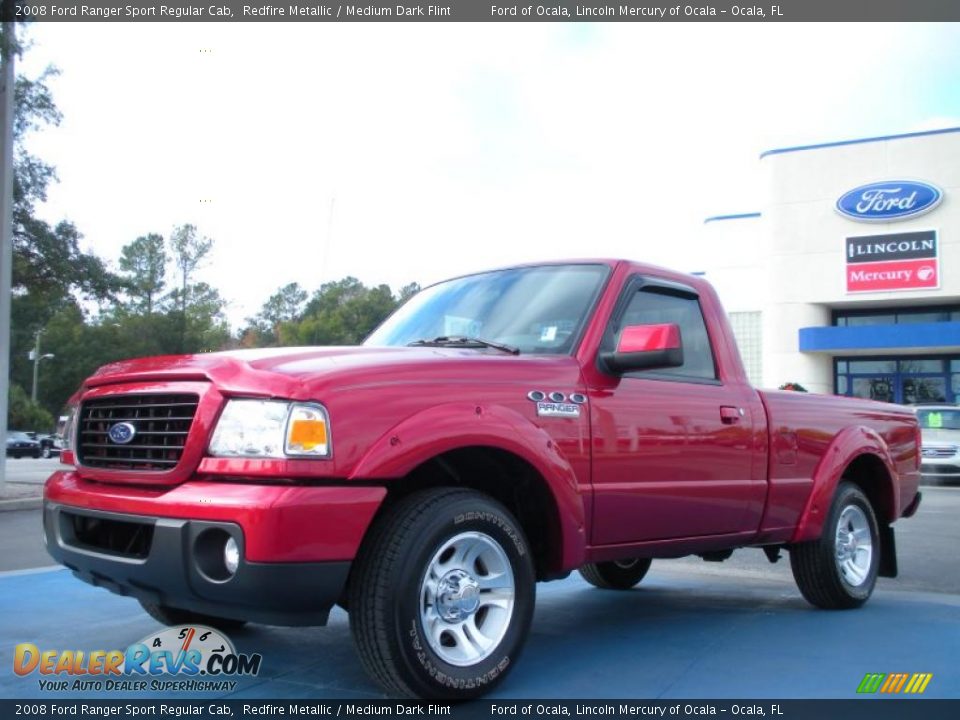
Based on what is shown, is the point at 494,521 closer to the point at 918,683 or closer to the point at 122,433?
the point at 122,433

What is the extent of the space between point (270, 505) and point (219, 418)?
1.52 ft

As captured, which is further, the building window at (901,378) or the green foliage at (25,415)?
the green foliage at (25,415)

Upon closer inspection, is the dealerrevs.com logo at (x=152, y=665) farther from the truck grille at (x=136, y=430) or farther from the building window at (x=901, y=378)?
the building window at (x=901, y=378)

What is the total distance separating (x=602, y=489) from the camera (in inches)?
158

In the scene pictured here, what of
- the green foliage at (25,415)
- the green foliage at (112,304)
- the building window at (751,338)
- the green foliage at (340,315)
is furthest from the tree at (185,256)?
the green foliage at (340,315)

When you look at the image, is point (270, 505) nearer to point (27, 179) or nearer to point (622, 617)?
point (622, 617)

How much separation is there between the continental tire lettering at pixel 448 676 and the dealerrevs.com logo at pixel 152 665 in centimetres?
100

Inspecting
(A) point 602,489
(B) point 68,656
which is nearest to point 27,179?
(B) point 68,656

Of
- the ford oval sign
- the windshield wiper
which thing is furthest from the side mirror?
the ford oval sign

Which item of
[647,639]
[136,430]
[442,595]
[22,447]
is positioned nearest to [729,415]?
[647,639]

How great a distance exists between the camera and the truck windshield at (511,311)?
14.3 ft

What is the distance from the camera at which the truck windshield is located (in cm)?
436

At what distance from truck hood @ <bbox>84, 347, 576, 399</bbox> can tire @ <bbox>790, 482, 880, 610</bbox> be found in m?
2.40

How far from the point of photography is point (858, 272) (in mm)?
29875
